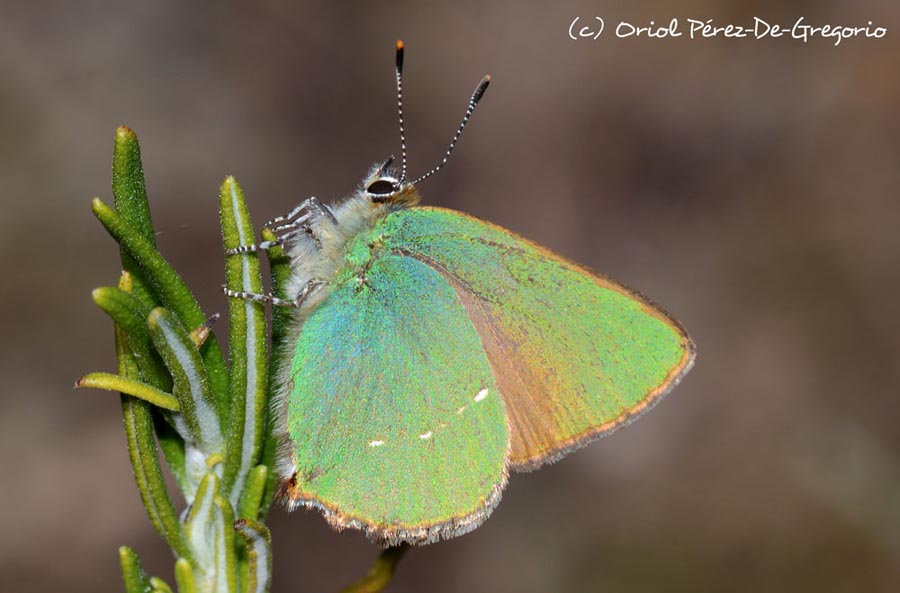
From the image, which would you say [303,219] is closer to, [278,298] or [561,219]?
[278,298]

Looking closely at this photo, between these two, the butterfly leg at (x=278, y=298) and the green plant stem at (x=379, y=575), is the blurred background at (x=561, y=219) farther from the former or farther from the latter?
the green plant stem at (x=379, y=575)

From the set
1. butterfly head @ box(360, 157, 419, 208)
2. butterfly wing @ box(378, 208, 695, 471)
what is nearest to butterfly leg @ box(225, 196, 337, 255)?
butterfly head @ box(360, 157, 419, 208)

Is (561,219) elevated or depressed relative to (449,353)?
depressed

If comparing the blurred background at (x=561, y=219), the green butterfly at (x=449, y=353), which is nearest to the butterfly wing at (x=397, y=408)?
the green butterfly at (x=449, y=353)

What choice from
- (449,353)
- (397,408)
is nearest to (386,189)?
(449,353)

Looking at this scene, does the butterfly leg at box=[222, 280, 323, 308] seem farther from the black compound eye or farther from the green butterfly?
the black compound eye

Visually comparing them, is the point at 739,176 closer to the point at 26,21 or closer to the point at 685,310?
the point at 685,310

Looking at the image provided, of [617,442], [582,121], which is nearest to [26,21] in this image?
[582,121]
